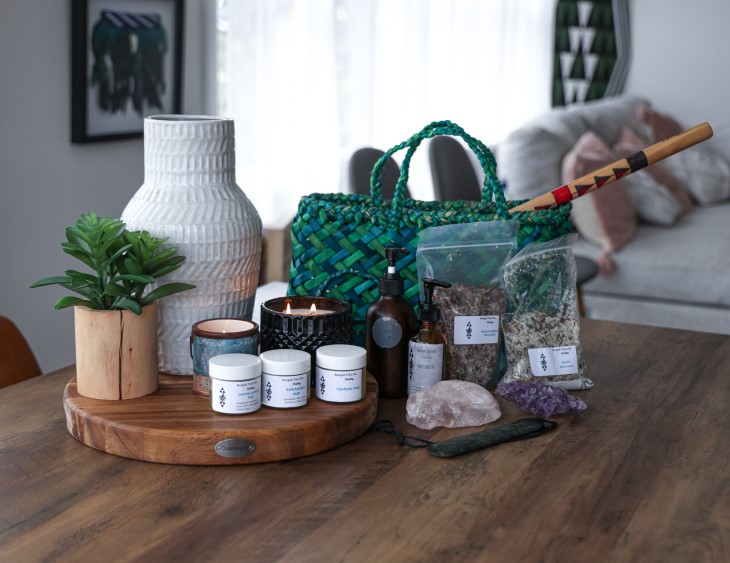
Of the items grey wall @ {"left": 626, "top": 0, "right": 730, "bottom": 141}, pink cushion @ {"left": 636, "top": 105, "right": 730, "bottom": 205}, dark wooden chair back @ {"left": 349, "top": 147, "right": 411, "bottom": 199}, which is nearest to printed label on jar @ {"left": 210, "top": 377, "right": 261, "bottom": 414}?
dark wooden chair back @ {"left": 349, "top": 147, "right": 411, "bottom": 199}

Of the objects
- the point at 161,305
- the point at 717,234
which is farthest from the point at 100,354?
the point at 717,234

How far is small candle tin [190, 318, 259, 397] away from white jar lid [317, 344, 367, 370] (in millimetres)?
81

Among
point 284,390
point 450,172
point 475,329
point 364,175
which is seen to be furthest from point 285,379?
point 450,172

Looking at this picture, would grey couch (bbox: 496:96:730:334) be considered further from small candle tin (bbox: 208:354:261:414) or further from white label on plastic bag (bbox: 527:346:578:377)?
small candle tin (bbox: 208:354:261:414)

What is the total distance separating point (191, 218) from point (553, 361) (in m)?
0.49

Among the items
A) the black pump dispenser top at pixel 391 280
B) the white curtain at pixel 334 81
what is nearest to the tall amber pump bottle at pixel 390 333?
the black pump dispenser top at pixel 391 280

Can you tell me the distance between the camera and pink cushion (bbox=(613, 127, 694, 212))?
3672 millimetres

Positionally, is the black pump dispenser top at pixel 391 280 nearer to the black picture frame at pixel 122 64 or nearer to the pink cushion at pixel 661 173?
the black picture frame at pixel 122 64

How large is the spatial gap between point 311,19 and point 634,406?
7.61ft

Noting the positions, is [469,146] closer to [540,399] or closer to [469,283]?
[469,283]

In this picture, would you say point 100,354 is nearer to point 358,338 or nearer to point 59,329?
point 358,338

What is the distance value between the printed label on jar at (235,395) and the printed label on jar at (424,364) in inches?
8.7

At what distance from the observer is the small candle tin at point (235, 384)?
37.2 inches

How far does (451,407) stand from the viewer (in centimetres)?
106
